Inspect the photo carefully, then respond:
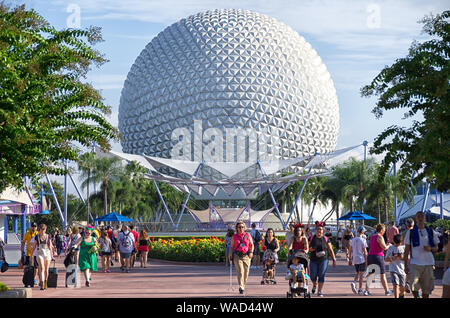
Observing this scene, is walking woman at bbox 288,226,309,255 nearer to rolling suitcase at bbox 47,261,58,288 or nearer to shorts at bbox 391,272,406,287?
shorts at bbox 391,272,406,287

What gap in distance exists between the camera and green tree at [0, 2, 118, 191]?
13.1 metres

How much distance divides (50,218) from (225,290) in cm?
7425

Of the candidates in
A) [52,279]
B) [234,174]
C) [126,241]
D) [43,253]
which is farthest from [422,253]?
[234,174]

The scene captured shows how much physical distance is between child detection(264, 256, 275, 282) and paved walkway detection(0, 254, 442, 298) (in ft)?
1.13

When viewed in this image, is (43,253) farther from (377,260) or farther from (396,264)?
(396,264)

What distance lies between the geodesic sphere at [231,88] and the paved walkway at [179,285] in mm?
46002

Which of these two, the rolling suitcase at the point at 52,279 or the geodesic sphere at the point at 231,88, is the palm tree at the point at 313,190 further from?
the rolling suitcase at the point at 52,279

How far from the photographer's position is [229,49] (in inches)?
2896

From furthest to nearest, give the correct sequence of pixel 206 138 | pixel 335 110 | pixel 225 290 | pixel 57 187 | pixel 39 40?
1. pixel 57 187
2. pixel 335 110
3. pixel 206 138
4. pixel 225 290
5. pixel 39 40

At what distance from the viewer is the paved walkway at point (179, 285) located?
15.7m

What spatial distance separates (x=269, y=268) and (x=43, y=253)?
615cm

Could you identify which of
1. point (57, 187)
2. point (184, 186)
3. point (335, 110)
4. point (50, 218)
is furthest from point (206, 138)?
point (57, 187)

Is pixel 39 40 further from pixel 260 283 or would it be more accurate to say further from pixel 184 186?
pixel 184 186

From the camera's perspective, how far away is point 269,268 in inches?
734
